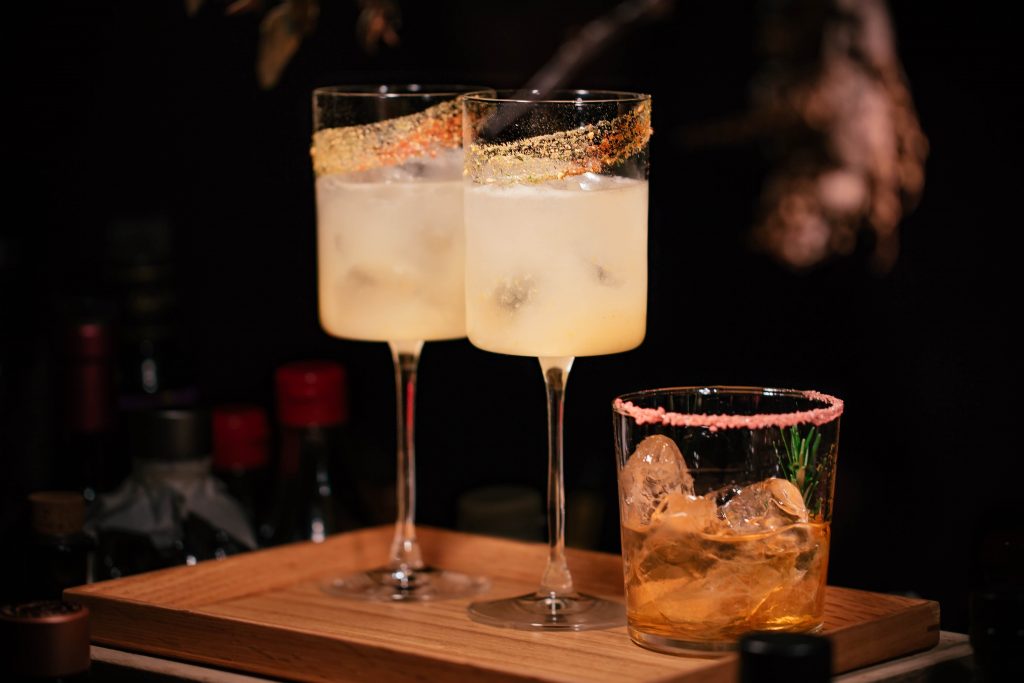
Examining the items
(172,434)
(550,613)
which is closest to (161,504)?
(172,434)

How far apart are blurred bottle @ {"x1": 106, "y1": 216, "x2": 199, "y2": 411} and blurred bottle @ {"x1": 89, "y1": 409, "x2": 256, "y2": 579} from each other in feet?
0.98

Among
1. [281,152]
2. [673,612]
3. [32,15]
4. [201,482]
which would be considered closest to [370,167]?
[201,482]

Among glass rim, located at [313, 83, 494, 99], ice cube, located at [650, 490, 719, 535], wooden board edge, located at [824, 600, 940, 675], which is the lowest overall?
wooden board edge, located at [824, 600, 940, 675]

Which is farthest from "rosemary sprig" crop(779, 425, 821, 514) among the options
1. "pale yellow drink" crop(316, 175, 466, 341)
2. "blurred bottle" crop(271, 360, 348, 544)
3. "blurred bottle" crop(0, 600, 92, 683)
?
"blurred bottle" crop(271, 360, 348, 544)

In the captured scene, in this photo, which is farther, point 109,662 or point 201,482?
point 201,482

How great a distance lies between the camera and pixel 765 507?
1.44 metres

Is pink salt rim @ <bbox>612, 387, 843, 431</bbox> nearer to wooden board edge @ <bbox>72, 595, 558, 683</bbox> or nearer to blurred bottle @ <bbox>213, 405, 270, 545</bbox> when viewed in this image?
wooden board edge @ <bbox>72, 595, 558, 683</bbox>

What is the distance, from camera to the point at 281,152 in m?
2.39

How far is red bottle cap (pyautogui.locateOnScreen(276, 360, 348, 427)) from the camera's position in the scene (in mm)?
1954

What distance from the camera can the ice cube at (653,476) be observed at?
56.8 inches

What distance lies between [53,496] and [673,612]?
648mm

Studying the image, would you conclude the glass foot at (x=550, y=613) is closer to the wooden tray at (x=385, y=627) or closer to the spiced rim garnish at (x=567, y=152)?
the wooden tray at (x=385, y=627)

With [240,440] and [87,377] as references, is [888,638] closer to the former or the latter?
[240,440]

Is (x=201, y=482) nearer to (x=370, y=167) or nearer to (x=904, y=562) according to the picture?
(x=370, y=167)
